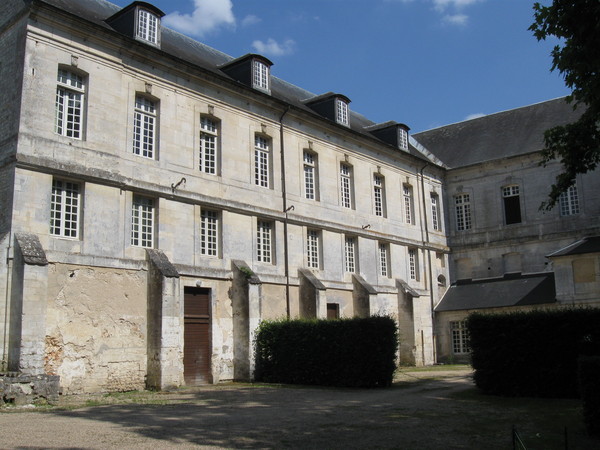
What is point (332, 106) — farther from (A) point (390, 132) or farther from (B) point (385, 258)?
(B) point (385, 258)

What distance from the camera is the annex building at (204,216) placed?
1423 centimetres

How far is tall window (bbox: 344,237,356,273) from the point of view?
922 inches

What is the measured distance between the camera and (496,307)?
82.2ft

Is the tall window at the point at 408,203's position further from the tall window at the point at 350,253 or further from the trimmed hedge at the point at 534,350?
the trimmed hedge at the point at 534,350

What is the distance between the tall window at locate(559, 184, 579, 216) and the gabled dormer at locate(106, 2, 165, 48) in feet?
61.2

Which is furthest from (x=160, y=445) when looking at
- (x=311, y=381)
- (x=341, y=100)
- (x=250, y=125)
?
(x=341, y=100)

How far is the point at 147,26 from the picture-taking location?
17.4 m

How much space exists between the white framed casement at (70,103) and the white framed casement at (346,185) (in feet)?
36.1

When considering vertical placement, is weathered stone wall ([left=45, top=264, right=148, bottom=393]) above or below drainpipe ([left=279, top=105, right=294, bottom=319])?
below

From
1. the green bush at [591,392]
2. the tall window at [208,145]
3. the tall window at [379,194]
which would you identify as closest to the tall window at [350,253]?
the tall window at [379,194]

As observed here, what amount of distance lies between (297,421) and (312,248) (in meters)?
12.4

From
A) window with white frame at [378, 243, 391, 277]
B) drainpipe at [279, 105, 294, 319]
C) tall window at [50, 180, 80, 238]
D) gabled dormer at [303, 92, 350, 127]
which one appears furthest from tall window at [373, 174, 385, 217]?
tall window at [50, 180, 80, 238]

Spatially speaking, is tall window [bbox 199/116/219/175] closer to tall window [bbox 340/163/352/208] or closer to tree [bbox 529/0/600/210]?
tall window [bbox 340/163/352/208]

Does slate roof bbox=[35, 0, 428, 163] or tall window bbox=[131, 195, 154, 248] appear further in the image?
slate roof bbox=[35, 0, 428, 163]
